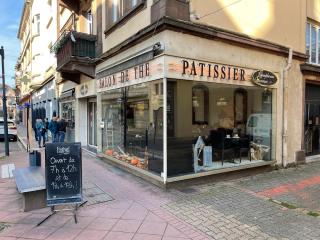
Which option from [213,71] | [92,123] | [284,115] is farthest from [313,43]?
[92,123]

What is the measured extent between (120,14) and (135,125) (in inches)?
137

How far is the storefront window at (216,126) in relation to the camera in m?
6.77

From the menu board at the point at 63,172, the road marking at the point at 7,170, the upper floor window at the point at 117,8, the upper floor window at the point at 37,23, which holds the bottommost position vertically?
the road marking at the point at 7,170

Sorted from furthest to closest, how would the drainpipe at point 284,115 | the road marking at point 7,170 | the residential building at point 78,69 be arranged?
1. the residential building at point 78,69
2. the drainpipe at point 284,115
3. the road marking at point 7,170

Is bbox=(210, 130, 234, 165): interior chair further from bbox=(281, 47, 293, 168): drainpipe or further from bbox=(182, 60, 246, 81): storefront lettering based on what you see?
bbox=(281, 47, 293, 168): drainpipe

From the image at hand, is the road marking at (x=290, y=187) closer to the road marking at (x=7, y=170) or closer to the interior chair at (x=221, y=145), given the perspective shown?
the interior chair at (x=221, y=145)

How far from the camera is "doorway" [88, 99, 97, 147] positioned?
1285 cm

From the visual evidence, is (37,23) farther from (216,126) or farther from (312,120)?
(312,120)

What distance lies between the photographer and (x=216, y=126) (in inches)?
322

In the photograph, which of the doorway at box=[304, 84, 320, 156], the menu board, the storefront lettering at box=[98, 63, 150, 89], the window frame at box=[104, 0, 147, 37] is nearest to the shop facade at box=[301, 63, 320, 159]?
the doorway at box=[304, 84, 320, 156]

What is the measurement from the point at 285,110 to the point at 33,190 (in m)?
7.52

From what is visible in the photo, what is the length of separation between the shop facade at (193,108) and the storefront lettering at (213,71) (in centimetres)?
2

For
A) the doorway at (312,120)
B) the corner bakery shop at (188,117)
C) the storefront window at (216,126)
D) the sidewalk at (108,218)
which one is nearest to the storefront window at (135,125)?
the corner bakery shop at (188,117)

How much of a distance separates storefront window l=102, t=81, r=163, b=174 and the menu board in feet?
7.53
